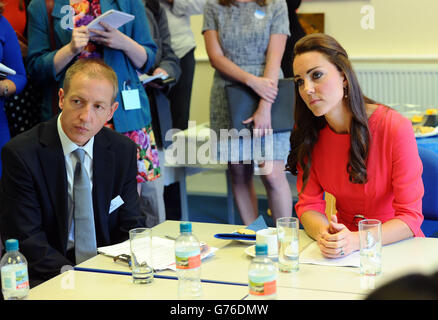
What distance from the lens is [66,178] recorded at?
2354 mm

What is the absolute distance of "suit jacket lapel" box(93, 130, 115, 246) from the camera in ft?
7.96

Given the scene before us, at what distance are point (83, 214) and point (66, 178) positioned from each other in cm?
15

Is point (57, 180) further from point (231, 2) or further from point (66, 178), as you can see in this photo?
point (231, 2)

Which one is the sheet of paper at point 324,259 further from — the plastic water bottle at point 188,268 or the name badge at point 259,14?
the name badge at point 259,14

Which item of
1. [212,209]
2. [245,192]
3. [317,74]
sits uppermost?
[317,74]

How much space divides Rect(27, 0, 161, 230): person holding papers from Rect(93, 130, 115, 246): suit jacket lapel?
30.1 inches

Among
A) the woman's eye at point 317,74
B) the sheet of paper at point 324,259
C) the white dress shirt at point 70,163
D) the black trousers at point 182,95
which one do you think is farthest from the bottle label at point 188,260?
the black trousers at point 182,95

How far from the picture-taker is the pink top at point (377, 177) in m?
2.24

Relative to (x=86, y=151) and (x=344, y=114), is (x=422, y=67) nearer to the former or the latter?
(x=344, y=114)

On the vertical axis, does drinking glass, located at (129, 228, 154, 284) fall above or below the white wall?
below

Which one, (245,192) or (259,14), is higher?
(259,14)

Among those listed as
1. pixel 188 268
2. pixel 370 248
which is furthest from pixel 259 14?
pixel 188 268

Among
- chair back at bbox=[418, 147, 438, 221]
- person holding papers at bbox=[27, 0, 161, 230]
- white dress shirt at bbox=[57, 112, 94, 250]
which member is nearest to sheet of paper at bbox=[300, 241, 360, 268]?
chair back at bbox=[418, 147, 438, 221]

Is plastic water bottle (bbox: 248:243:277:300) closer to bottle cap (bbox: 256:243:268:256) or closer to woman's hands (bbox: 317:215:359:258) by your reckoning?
bottle cap (bbox: 256:243:268:256)
